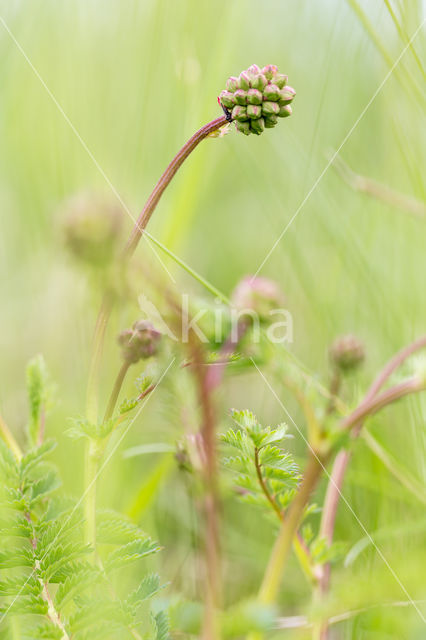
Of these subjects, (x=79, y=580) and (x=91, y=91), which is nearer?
(x=79, y=580)

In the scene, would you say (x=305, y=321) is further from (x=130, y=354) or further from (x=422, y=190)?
(x=130, y=354)

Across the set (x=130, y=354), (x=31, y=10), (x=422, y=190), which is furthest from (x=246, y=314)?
(x=31, y=10)

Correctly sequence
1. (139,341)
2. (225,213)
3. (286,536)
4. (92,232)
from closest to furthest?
(92,232), (286,536), (139,341), (225,213)

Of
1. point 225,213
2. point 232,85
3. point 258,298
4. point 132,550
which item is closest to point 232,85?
point 232,85

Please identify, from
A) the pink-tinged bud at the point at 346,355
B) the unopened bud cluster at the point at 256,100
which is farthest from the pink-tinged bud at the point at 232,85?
the pink-tinged bud at the point at 346,355

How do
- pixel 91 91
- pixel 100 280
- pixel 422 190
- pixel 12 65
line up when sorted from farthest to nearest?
pixel 91 91
pixel 12 65
pixel 422 190
pixel 100 280

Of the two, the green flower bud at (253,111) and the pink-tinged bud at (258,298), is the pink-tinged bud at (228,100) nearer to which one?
the green flower bud at (253,111)

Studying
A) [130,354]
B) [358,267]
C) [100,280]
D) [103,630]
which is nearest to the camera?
[100,280]

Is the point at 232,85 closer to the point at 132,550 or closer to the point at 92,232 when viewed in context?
the point at 92,232
